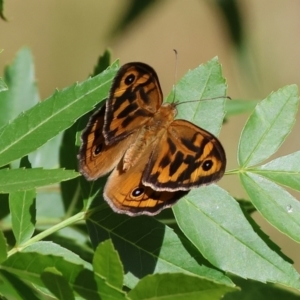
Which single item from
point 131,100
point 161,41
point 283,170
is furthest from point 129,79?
point 161,41

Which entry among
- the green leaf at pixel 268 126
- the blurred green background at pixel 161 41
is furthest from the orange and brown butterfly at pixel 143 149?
the blurred green background at pixel 161 41

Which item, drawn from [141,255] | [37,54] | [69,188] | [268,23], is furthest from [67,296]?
[268,23]

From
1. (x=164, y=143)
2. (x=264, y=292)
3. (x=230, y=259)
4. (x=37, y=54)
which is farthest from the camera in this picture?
(x=37, y=54)

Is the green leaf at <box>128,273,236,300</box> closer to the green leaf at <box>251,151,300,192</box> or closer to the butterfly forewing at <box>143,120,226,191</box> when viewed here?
the butterfly forewing at <box>143,120,226,191</box>

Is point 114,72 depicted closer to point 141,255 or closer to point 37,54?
point 141,255

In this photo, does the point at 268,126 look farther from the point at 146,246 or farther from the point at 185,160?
the point at 146,246

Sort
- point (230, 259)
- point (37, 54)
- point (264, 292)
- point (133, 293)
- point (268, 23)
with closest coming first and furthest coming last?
point (133, 293), point (230, 259), point (264, 292), point (37, 54), point (268, 23)

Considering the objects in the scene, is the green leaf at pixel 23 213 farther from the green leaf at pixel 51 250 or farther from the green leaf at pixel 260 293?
the green leaf at pixel 260 293
